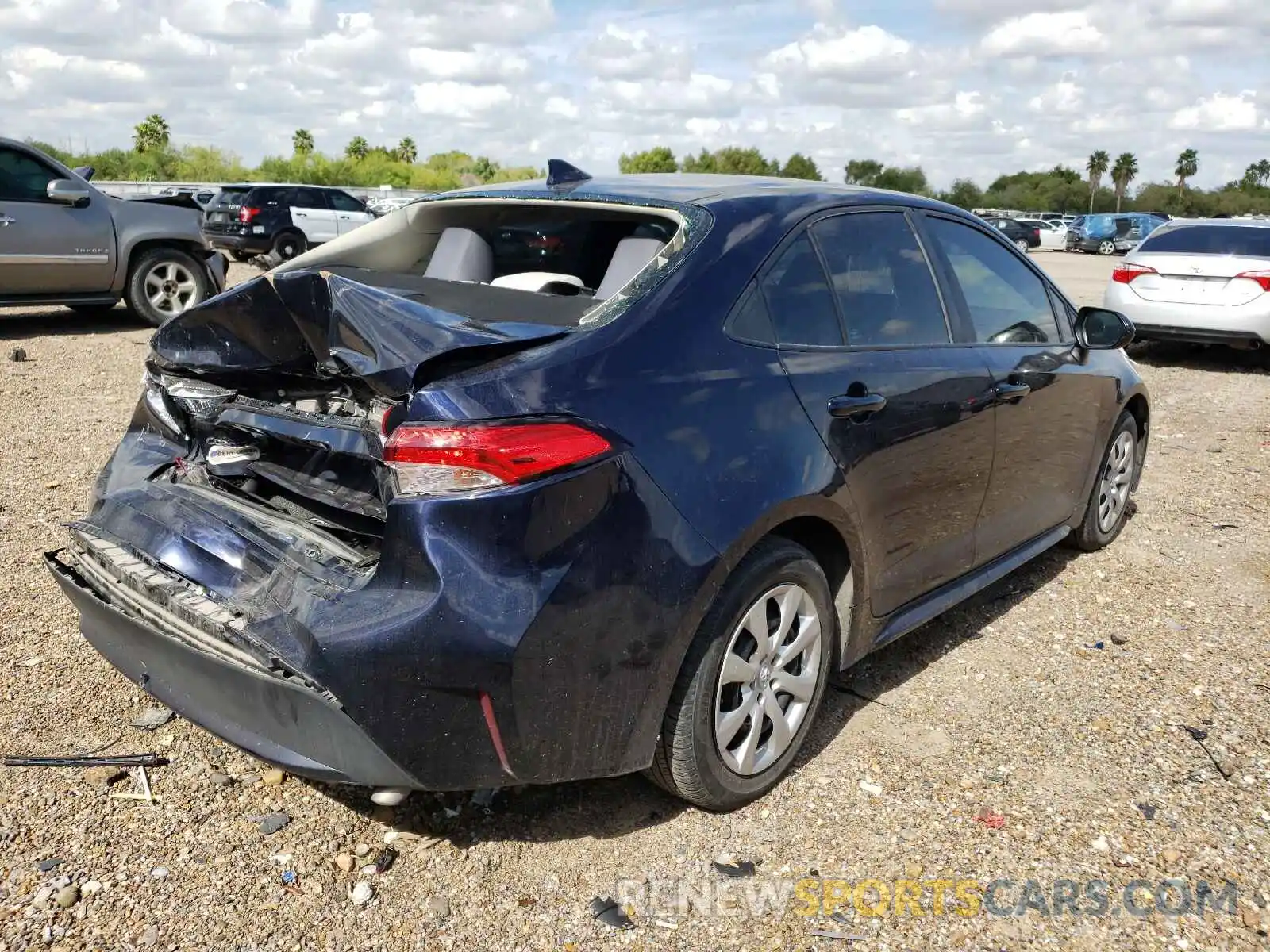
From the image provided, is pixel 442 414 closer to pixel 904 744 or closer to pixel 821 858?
pixel 821 858

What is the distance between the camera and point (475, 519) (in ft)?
7.64

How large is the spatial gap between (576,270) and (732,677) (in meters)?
1.77

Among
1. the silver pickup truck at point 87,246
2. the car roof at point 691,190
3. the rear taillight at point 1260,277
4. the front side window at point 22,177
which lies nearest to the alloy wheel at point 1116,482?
the car roof at point 691,190

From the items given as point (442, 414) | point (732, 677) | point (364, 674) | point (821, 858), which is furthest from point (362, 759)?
point (821, 858)

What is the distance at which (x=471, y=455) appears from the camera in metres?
2.35

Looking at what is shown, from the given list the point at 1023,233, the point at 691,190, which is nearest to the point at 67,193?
the point at 691,190

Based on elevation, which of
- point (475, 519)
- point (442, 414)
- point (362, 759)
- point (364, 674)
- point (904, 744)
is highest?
point (442, 414)

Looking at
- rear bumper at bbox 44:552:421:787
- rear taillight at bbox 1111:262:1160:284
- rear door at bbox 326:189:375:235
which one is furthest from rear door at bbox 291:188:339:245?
rear bumper at bbox 44:552:421:787

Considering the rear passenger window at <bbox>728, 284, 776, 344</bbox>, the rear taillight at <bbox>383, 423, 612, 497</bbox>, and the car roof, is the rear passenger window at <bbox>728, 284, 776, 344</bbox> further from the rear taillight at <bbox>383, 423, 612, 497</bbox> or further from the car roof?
the rear taillight at <bbox>383, 423, 612, 497</bbox>

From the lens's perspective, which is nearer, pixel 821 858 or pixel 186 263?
pixel 821 858

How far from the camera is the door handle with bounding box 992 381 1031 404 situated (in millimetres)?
3854

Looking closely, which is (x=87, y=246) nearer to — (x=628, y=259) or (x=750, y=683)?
(x=628, y=259)

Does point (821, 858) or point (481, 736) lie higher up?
point (481, 736)

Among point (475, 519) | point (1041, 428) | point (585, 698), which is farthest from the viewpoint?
point (1041, 428)
